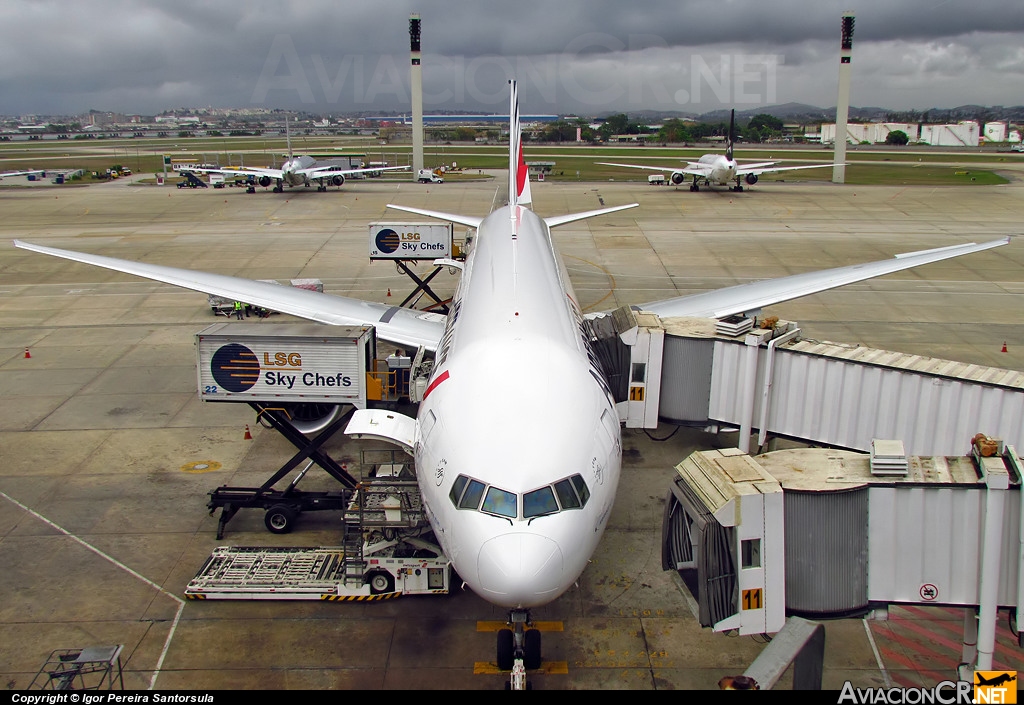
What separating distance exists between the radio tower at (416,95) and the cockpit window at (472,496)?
8320 cm

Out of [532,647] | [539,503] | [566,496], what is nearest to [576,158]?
[532,647]

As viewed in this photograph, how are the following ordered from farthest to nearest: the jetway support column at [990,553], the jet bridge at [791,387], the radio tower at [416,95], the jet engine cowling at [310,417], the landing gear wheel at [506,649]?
the radio tower at [416,95], the jet engine cowling at [310,417], the jet bridge at [791,387], the landing gear wheel at [506,649], the jetway support column at [990,553]

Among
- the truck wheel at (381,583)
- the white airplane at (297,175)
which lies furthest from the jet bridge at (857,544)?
the white airplane at (297,175)

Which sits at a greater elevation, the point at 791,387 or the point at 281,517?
the point at 791,387

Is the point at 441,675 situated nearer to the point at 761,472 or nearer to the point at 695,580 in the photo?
the point at 695,580

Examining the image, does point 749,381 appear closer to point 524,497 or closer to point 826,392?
point 826,392

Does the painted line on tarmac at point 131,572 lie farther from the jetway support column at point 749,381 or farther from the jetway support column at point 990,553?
the jetway support column at point 990,553

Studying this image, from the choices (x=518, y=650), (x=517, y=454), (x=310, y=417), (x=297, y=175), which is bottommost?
(x=518, y=650)

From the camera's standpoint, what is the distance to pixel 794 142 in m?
163

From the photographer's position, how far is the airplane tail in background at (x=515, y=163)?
25906mm

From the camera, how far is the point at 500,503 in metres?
10.6

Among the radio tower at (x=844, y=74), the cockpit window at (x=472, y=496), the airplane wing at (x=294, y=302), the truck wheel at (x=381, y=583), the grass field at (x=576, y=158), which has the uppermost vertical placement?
the radio tower at (x=844, y=74)

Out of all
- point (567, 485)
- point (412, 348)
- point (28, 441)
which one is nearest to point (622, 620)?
point (567, 485)

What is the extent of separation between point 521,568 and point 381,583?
5.07 m
